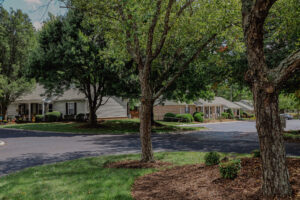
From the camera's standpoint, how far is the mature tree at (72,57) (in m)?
21.3

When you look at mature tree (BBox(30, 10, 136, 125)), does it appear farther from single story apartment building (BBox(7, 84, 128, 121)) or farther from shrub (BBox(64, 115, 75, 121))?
single story apartment building (BBox(7, 84, 128, 121))

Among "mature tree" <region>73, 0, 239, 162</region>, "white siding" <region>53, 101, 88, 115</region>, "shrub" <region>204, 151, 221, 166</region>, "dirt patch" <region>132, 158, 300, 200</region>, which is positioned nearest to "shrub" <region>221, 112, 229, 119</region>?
"white siding" <region>53, 101, 88, 115</region>

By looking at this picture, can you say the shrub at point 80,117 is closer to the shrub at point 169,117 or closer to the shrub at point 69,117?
the shrub at point 69,117

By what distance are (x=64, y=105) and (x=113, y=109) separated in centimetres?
748

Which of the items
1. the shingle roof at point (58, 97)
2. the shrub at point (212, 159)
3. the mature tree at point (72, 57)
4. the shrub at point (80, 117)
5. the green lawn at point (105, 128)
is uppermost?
the mature tree at point (72, 57)

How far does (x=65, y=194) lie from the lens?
5.55m

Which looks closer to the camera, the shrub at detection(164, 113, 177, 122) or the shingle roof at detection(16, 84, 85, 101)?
the shingle roof at detection(16, 84, 85, 101)

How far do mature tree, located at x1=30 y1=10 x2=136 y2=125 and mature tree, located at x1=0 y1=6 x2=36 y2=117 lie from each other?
56.2 ft

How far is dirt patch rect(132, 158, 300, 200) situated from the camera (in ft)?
15.7

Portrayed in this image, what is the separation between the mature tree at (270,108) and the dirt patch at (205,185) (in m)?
0.36

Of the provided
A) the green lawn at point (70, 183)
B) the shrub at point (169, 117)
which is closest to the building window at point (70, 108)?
the shrub at point (169, 117)

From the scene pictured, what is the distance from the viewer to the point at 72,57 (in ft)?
69.5

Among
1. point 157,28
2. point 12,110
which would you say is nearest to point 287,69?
point 157,28

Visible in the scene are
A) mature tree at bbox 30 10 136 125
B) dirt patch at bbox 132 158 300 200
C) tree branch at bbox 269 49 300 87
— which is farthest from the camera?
mature tree at bbox 30 10 136 125
